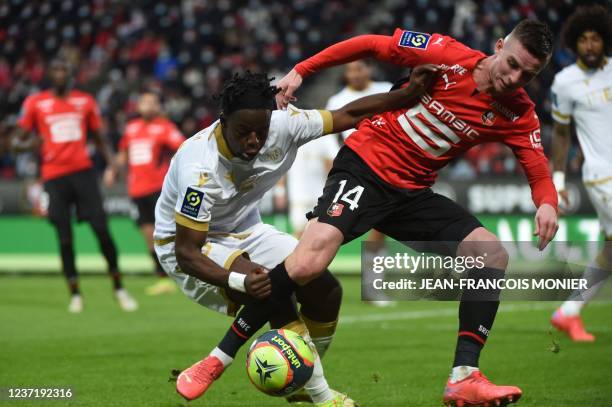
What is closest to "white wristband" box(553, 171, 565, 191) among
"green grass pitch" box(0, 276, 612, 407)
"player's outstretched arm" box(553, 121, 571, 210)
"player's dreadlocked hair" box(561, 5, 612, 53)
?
"player's outstretched arm" box(553, 121, 571, 210)

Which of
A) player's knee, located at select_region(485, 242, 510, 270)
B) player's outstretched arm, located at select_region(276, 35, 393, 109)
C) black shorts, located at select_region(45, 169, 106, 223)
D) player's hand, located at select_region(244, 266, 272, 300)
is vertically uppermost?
player's outstretched arm, located at select_region(276, 35, 393, 109)

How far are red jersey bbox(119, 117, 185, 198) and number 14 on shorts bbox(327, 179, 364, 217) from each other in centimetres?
833

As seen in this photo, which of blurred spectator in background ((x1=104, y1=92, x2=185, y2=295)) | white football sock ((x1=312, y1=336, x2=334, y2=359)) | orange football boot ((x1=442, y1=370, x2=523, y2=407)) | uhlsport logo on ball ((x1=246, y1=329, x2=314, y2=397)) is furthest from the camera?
blurred spectator in background ((x1=104, y1=92, x2=185, y2=295))

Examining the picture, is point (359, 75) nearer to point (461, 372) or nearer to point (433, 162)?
point (433, 162)

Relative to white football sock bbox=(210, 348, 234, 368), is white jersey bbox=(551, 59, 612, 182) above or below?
above

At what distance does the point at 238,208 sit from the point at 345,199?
0.67 metres

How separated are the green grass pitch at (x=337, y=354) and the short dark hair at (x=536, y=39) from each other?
78.7 inches

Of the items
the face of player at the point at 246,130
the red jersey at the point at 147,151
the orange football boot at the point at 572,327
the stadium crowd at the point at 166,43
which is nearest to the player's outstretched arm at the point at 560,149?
the orange football boot at the point at 572,327

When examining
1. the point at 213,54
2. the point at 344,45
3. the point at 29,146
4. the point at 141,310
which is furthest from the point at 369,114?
the point at 213,54

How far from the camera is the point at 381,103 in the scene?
19.5ft

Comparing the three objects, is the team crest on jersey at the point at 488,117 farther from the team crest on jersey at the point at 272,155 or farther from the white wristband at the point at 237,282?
the white wristband at the point at 237,282

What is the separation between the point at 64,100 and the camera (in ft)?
38.7

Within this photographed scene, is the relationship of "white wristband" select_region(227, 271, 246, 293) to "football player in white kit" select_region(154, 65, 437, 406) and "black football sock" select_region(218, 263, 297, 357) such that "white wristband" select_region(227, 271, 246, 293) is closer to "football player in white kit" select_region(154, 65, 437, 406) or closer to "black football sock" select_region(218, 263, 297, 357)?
"football player in white kit" select_region(154, 65, 437, 406)

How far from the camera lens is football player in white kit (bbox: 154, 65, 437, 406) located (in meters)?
5.46
